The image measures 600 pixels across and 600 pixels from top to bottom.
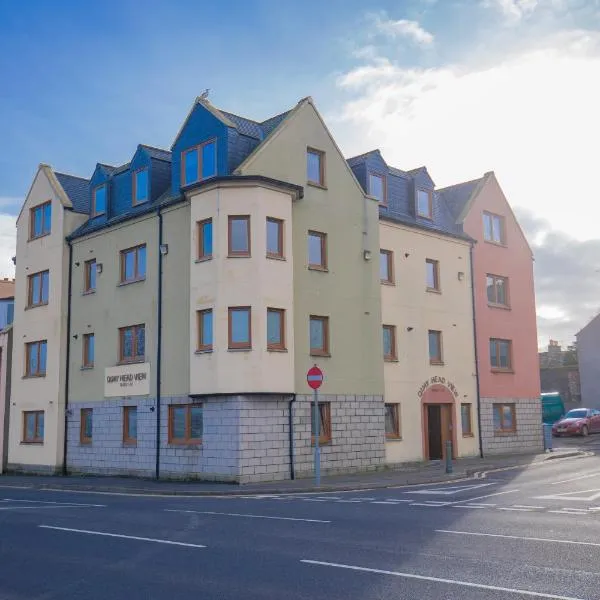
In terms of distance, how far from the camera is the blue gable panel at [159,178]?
2689cm

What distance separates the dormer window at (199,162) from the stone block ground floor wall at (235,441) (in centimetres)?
718

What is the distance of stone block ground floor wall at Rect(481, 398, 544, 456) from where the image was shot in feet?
101

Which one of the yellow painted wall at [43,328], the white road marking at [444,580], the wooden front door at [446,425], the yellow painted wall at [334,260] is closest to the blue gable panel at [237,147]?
the yellow painted wall at [334,260]

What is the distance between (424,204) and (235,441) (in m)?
13.9

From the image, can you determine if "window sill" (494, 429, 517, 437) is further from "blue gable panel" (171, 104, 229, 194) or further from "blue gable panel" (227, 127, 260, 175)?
"blue gable panel" (171, 104, 229, 194)

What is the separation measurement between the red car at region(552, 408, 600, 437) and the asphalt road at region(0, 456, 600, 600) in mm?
27268

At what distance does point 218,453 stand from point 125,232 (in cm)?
945

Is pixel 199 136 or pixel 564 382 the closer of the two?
pixel 199 136

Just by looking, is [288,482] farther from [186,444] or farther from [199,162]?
[199,162]

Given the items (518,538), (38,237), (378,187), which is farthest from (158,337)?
(518,538)

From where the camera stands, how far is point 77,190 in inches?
1240

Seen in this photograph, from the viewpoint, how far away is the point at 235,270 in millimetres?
22688

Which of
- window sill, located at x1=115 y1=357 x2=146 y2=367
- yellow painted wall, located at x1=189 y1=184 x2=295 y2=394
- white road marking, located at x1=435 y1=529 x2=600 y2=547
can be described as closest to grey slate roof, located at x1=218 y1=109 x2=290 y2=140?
yellow painted wall, located at x1=189 y1=184 x2=295 y2=394

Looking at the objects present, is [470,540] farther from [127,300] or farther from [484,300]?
[484,300]
